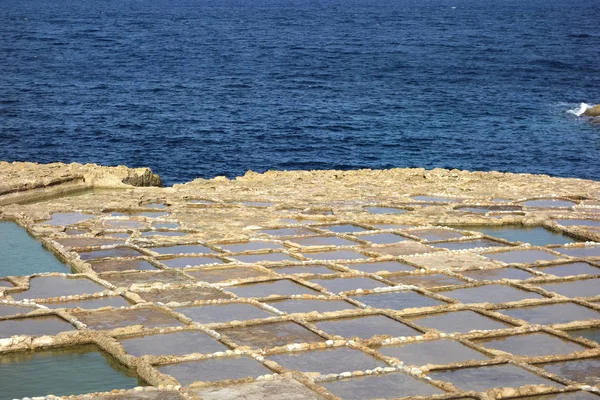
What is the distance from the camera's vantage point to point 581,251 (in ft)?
39.9

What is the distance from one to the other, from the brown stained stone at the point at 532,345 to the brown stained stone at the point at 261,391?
1971 mm

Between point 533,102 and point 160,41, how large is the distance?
121ft

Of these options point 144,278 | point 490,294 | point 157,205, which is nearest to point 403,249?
point 490,294

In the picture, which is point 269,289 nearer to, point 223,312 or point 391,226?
point 223,312

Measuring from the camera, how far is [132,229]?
12.8 meters

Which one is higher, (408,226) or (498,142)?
(408,226)

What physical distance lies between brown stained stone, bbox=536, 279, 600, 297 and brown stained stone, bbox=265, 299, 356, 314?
2234 mm

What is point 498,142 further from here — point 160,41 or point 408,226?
point 160,41

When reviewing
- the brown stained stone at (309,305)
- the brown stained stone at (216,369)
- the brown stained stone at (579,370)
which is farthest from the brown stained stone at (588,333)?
the brown stained stone at (216,369)

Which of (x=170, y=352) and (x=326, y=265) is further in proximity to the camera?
(x=326, y=265)

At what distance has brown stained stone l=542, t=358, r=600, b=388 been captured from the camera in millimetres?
7930

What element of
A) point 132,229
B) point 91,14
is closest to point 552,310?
point 132,229

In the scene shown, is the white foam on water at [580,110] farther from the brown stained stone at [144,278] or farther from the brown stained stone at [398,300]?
the brown stained stone at [144,278]

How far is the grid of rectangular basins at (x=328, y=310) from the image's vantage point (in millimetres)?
7949
